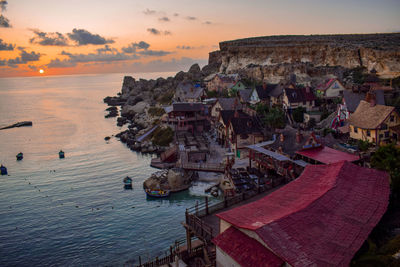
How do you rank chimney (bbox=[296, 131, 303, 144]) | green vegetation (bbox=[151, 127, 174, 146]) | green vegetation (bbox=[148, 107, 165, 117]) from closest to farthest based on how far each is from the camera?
chimney (bbox=[296, 131, 303, 144]), green vegetation (bbox=[151, 127, 174, 146]), green vegetation (bbox=[148, 107, 165, 117])

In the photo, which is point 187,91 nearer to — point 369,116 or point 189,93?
point 189,93

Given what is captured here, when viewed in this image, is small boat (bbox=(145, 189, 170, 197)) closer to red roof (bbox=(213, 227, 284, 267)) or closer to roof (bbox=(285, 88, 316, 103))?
Answer: red roof (bbox=(213, 227, 284, 267))

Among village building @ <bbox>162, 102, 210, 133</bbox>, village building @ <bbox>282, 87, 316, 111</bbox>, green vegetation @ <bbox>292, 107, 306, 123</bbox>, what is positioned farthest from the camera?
village building @ <bbox>162, 102, 210, 133</bbox>

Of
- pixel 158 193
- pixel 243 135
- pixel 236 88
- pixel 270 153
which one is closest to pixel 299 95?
pixel 243 135

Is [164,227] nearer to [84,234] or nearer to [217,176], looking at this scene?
[84,234]

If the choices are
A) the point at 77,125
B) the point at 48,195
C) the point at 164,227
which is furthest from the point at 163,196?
the point at 77,125

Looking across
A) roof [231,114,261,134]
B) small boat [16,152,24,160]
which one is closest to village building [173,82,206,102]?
roof [231,114,261,134]

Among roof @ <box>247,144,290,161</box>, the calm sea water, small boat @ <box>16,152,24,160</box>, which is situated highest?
roof @ <box>247,144,290,161</box>
